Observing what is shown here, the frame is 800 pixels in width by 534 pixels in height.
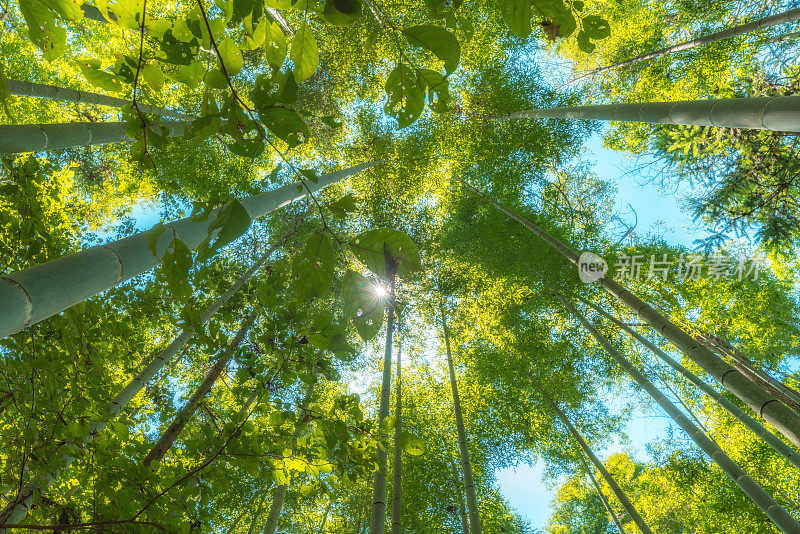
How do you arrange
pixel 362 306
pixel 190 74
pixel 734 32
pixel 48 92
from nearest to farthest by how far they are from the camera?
pixel 362 306
pixel 190 74
pixel 48 92
pixel 734 32

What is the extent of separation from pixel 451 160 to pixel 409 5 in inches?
129

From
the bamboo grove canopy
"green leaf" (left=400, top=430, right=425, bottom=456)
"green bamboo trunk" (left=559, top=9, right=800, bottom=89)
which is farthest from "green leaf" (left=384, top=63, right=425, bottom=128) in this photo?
"green bamboo trunk" (left=559, top=9, right=800, bottom=89)

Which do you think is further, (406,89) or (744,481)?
(744,481)

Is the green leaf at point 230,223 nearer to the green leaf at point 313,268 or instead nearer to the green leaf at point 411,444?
the green leaf at point 313,268

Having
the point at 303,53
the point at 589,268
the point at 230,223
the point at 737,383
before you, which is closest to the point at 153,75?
the point at 303,53

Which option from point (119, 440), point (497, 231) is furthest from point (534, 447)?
point (119, 440)

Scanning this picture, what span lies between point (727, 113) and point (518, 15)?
2.92 m

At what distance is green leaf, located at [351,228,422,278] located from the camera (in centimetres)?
63

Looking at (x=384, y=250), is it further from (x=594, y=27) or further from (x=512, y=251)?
(x=512, y=251)

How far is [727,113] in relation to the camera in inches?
101

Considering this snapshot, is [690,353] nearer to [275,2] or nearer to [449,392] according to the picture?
[275,2]

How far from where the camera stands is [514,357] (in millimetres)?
8258

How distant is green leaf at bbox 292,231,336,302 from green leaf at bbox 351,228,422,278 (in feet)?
0.18

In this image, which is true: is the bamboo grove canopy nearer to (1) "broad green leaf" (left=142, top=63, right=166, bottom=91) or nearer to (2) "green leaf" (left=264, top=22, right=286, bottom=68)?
(1) "broad green leaf" (left=142, top=63, right=166, bottom=91)
